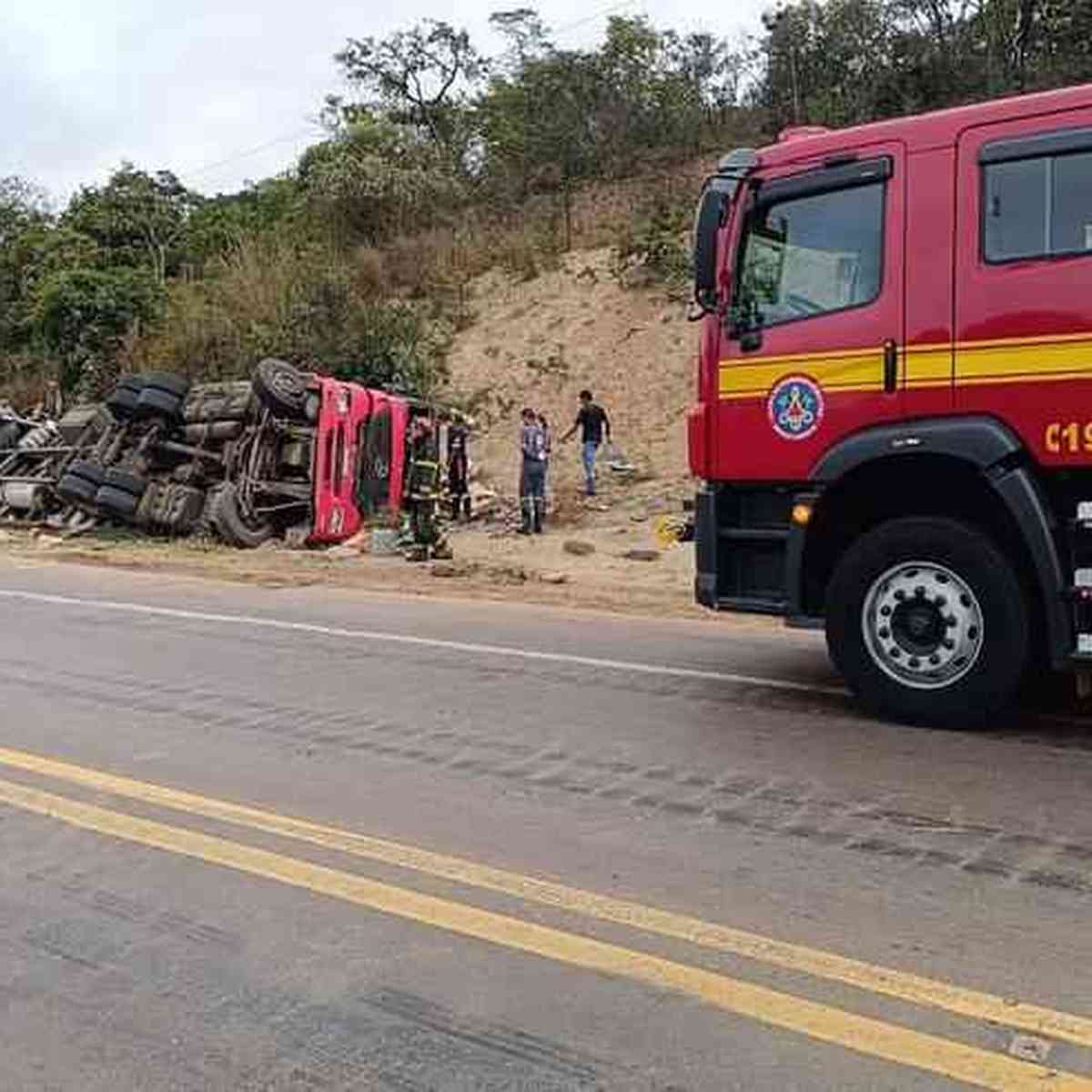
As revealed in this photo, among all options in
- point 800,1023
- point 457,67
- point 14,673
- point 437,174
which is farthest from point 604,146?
point 800,1023

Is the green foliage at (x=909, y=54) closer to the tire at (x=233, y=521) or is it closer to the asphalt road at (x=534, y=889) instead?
the tire at (x=233, y=521)

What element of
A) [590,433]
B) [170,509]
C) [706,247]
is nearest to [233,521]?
[170,509]

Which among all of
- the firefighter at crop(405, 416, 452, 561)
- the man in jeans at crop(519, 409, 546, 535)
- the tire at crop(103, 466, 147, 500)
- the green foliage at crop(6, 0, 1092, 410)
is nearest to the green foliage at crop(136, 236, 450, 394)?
the green foliage at crop(6, 0, 1092, 410)

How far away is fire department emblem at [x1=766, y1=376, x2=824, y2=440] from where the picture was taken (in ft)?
23.4

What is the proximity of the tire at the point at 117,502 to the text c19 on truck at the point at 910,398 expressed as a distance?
13.9 meters

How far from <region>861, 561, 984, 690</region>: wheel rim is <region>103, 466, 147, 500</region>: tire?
14.9 metres

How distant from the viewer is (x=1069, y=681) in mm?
7895

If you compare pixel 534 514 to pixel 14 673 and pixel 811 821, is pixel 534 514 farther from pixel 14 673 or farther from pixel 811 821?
pixel 811 821

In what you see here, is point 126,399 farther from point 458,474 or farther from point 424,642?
point 424,642

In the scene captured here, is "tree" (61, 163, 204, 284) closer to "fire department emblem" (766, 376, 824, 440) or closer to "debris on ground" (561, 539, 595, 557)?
"debris on ground" (561, 539, 595, 557)

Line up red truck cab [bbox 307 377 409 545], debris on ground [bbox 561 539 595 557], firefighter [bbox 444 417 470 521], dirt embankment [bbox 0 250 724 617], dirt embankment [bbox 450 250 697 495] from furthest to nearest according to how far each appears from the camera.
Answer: dirt embankment [bbox 450 250 697 495] → firefighter [bbox 444 417 470 521] → red truck cab [bbox 307 377 409 545] → debris on ground [bbox 561 539 595 557] → dirt embankment [bbox 0 250 724 617]

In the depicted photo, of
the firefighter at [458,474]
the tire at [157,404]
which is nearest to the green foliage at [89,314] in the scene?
the tire at [157,404]

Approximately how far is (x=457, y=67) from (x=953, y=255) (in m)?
36.6

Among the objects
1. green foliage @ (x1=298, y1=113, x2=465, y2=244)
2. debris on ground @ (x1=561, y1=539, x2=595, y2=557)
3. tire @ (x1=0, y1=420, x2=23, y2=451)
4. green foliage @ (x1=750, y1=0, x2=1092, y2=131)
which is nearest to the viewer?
debris on ground @ (x1=561, y1=539, x2=595, y2=557)
